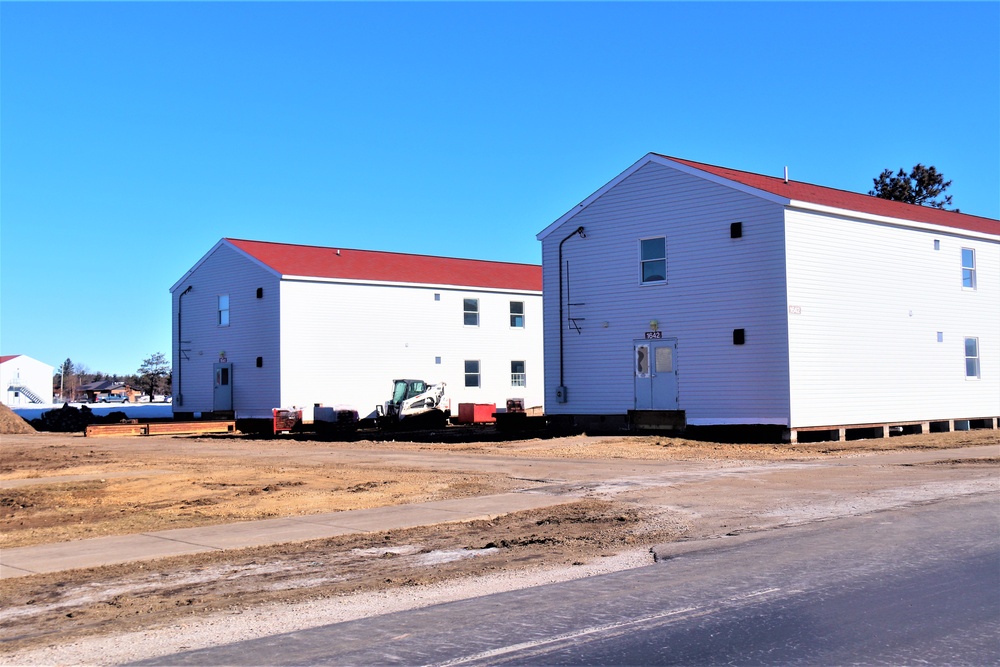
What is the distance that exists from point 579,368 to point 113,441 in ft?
53.4

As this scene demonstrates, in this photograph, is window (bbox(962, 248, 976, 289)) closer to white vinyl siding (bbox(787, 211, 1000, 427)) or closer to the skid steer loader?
white vinyl siding (bbox(787, 211, 1000, 427))

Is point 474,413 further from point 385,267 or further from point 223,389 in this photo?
point 223,389

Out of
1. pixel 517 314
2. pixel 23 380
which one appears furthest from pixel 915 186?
pixel 23 380

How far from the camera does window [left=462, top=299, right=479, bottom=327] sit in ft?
152

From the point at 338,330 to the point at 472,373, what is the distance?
7.49 m

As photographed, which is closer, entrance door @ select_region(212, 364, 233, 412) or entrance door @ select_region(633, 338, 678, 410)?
entrance door @ select_region(633, 338, 678, 410)

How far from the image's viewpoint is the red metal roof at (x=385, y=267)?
42062 mm

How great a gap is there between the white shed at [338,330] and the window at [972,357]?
69.4ft

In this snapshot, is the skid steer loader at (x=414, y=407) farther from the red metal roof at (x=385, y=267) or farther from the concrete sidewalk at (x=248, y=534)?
the concrete sidewalk at (x=248, y=534)

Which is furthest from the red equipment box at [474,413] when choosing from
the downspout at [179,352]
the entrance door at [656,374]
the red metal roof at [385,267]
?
the downspout at [179,352]

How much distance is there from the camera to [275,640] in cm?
719

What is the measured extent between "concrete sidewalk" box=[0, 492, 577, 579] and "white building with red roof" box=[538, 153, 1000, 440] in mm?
13295

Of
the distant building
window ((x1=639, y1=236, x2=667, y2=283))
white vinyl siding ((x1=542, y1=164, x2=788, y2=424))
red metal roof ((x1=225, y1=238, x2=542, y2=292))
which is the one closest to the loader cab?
red metal roof ((x1=225, y1=238, x2=542, y2=292))

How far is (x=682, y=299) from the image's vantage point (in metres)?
28.7
